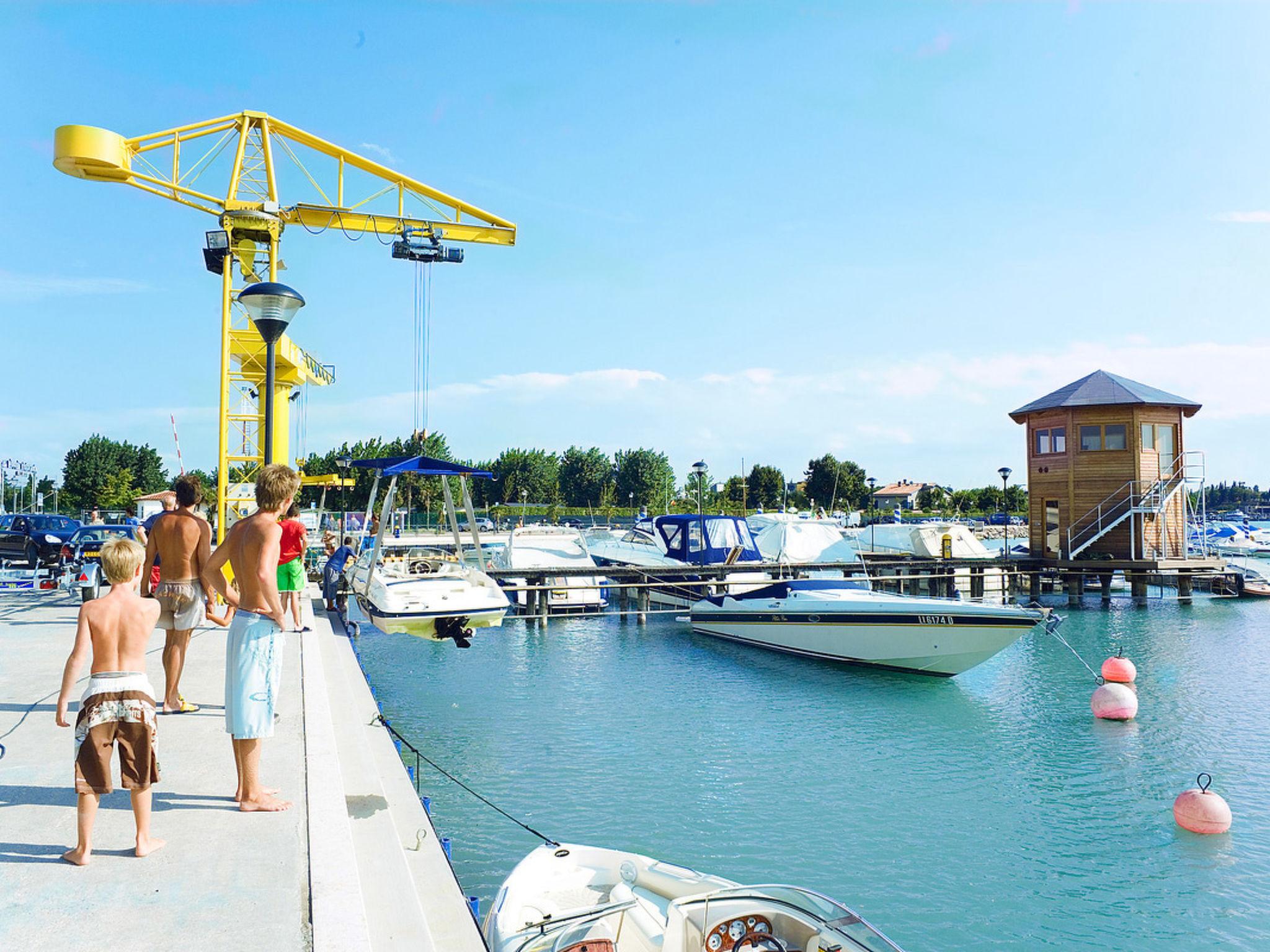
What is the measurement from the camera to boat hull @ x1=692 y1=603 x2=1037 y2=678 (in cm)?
1781

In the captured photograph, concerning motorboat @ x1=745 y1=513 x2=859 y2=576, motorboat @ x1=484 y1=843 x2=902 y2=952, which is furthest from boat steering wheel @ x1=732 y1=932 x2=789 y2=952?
motorboat @ x1=745 y1=513 x2=859 y2=576

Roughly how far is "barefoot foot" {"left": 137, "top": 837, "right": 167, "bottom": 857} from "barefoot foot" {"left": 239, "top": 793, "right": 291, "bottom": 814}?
0.59m

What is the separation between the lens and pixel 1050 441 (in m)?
33.8

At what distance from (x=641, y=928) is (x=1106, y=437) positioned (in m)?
33.0

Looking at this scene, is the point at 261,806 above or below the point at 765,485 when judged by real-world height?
below

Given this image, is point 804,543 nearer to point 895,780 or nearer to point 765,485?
point 895,780

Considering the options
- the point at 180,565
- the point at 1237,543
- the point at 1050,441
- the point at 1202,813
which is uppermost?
the point at 1050,441

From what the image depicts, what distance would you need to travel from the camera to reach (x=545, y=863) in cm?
643

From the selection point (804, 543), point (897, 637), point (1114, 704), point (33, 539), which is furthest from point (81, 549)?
point (804, 543)

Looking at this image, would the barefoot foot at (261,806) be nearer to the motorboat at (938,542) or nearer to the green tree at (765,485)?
the motorboat at (938,542)

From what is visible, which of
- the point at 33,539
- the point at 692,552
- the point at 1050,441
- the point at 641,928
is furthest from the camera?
the point at 1050,441

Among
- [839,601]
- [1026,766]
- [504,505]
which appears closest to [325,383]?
[839,601]

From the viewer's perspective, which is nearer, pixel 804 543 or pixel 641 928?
pixel 641 928

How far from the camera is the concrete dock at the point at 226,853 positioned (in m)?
3.84
